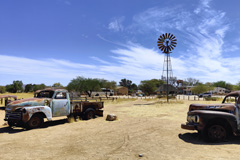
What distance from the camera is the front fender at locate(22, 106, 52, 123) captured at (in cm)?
823

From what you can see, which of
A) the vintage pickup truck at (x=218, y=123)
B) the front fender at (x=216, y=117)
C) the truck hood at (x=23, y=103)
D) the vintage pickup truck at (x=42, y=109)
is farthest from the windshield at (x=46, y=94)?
the front fender at (x=216, y=117)

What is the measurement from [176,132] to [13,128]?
808 cm

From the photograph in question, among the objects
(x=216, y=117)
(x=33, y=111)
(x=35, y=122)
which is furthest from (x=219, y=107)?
(x=35, y=122)

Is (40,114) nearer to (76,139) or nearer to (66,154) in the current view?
(76,139)

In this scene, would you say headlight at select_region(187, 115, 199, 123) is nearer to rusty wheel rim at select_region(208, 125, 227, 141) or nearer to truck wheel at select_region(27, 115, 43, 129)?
rusty wheel rim at select_region(208, 125, 227, 141)

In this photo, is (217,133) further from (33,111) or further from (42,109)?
(33,111)

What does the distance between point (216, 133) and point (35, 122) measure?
802 centimetres

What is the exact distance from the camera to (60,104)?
10.1 m

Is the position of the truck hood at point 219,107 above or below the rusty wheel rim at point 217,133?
above

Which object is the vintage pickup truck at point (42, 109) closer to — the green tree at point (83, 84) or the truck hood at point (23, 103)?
the truck hood at point (23, 103)

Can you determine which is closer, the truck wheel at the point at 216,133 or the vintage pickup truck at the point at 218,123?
the vintage pickup truck at the point at 218,123

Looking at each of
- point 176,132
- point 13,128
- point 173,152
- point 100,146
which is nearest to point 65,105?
point 13,128

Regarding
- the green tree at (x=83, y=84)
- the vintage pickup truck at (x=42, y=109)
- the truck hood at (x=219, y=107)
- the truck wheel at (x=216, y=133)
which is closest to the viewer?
the truck wheel at (x=216, y=133)

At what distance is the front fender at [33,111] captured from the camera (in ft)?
27.0
